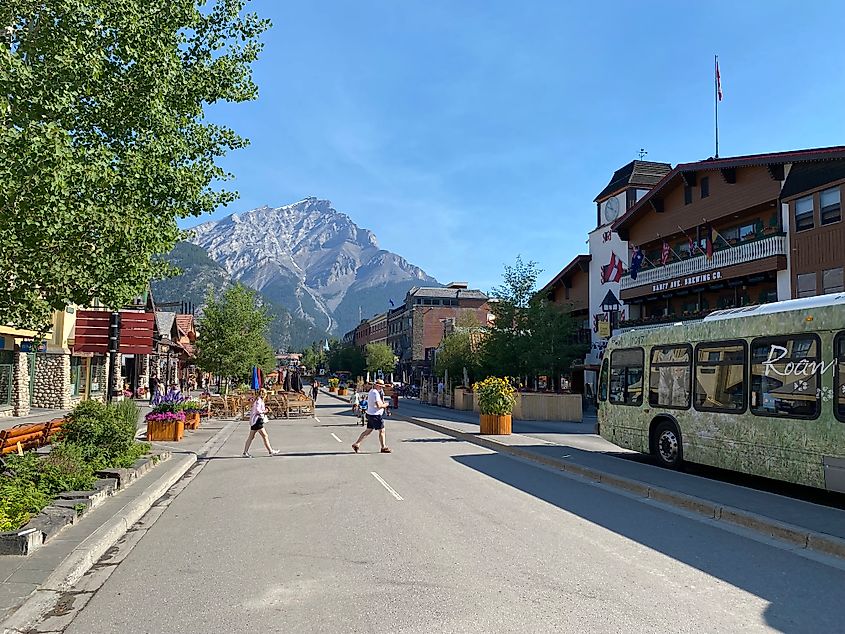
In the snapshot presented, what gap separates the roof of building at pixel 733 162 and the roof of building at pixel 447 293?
2634 inches

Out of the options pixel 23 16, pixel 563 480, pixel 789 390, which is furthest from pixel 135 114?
pixel 789 390

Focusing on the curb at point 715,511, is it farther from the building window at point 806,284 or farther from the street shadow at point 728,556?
the building window at point 806,284

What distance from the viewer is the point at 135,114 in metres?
10.5

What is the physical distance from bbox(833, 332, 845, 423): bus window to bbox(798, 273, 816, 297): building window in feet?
62.2

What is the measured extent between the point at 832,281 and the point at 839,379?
18450 mm

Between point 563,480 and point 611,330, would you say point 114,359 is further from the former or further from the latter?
point 611,330

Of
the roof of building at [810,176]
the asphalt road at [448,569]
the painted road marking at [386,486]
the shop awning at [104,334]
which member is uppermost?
the roof of building at [810,176]

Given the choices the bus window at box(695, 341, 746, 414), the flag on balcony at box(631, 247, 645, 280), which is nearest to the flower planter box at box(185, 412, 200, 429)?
the bus window at box(695, 341, 746, 414)

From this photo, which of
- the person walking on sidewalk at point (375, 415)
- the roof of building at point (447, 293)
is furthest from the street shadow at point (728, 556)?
the roof of building at point (447, 293)

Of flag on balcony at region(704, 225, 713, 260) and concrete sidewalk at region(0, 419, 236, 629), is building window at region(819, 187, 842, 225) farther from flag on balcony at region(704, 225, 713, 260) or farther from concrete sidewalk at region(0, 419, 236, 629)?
concrete sidewalk at region(0, 419, 236, 629)

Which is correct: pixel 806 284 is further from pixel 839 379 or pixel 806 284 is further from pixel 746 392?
pixel 839 379

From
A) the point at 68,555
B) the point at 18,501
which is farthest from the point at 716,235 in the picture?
the point at 68,555

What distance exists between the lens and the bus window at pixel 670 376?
13867mm

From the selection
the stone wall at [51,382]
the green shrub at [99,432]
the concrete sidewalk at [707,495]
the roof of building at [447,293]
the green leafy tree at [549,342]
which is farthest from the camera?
the roof of building at [447,293]
